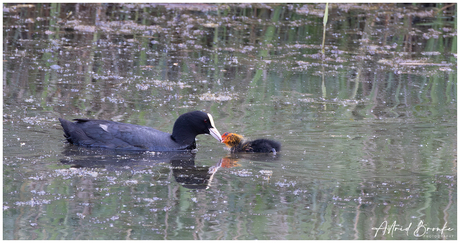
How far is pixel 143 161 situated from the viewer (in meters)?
5.99

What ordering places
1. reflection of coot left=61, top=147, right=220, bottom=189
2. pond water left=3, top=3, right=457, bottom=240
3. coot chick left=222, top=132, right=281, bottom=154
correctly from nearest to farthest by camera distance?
pond water left=3, top=3, right=457, bottom=240
reflection of coot left=61, top=147, right=220, bottom=189
coot chick left=222, top=132, right=281, bottom=154

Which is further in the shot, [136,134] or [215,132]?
[215,132]

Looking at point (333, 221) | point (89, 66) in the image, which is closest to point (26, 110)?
point (89, 66)

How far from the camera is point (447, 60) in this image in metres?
10.9

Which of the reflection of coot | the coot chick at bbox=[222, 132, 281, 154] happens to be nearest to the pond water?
the reflection of coot

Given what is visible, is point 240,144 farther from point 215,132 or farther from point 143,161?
point 143,161

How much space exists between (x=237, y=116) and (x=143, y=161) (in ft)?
6.24

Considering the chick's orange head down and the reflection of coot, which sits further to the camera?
the chick's orange head down

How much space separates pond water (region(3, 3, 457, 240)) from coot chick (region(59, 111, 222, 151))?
144mm

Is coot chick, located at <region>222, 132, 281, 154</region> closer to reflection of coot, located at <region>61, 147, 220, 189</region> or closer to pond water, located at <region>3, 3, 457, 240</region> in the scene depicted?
pond water, located at <region>3, 3, 457, 240</region>

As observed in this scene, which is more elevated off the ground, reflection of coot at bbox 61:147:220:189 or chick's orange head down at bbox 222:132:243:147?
chick's orange head down at bbox 222:132:243:147

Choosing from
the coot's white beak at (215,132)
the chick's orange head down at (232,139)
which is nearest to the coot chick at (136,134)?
the coot's white beak at (215,132)

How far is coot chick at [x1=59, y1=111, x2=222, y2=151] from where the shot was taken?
6.45 m

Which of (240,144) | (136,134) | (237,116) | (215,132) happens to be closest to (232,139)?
(240,144)
